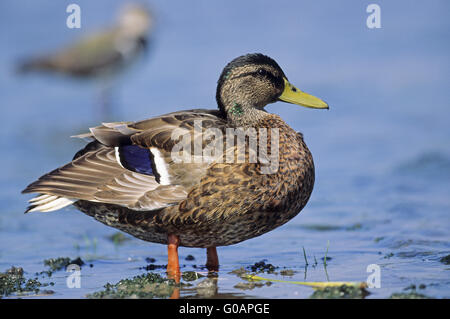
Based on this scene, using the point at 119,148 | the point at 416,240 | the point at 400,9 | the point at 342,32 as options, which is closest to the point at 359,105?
the point at 342,32

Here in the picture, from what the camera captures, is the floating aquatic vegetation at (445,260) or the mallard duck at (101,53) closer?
the floating aquatic vegetation at (445,260)

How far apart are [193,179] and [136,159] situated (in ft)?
1.55

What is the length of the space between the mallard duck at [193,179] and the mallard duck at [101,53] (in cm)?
778

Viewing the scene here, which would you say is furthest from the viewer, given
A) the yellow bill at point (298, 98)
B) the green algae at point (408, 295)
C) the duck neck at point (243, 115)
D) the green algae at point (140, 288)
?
the yellow bill at point (298, 98)

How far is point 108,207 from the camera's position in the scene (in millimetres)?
5344

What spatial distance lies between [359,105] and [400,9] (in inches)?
169

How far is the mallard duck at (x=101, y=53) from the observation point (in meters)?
13.1

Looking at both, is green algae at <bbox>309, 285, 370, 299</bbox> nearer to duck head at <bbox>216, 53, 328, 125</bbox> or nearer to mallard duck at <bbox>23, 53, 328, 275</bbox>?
mallard duck at <bbox>23, 53, 328, 275</bbox>

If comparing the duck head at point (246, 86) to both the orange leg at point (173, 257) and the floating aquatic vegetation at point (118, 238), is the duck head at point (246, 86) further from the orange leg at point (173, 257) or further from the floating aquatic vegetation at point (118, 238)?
the floating aquatic vegetation at point (118, 238)

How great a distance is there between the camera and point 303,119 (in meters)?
11.0

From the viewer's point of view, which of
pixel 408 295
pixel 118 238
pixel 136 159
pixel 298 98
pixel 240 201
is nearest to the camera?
pixel 408 295

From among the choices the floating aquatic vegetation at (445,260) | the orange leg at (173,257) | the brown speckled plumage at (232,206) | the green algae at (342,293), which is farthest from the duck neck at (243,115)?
the floating aquatic vegetation at (445,260)

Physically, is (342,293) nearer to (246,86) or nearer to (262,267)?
(262,267)

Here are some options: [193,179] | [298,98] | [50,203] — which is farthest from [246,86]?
[50,203]
